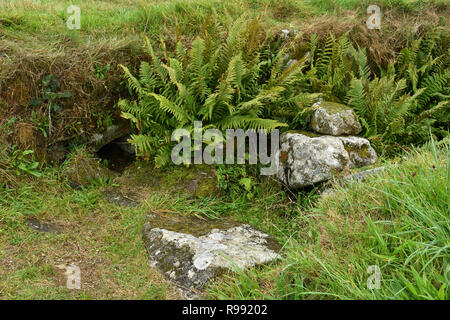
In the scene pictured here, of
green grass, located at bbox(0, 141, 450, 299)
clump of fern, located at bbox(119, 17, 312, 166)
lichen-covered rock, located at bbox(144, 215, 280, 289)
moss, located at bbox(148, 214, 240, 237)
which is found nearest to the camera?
green grass, located at bbox(0, 141, 450, 299)

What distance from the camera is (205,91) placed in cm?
465

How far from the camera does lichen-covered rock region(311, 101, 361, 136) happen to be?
4.56m

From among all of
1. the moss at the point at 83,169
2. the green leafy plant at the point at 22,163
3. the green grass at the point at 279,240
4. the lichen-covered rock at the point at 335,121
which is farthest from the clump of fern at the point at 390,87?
the green leafy plant at the point at 22,163

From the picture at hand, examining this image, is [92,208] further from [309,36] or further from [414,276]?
[309,36]

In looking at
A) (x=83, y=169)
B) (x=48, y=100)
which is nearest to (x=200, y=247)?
(x=83, y=169)

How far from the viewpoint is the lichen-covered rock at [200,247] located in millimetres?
3107

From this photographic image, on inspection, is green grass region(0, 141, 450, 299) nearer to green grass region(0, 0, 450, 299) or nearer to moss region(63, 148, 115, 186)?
green grass region(0, 0, 450, 299)

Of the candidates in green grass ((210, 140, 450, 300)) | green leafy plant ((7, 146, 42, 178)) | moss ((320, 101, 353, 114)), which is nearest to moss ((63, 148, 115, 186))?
green leafy plant ((7, 146, 42, 178))

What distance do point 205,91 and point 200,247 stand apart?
2119 mm

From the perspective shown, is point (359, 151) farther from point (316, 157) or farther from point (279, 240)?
point (279, 240)

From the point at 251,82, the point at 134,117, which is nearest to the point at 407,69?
the point at 251,82

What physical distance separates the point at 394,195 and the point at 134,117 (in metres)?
3.10

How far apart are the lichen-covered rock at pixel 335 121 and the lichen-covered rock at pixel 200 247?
5.38 feet

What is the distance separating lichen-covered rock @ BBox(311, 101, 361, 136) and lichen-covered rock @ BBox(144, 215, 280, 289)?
164 centimetres
